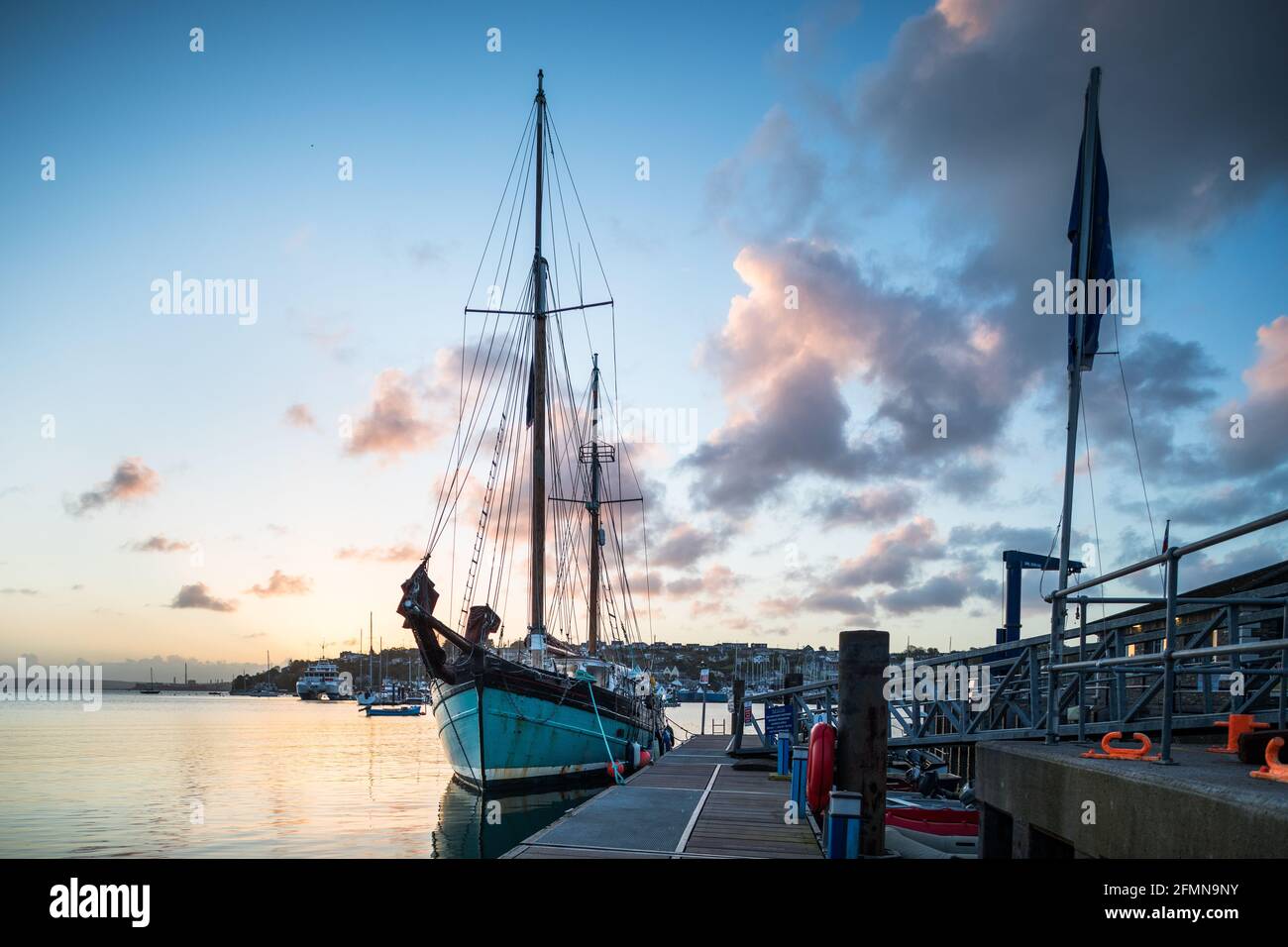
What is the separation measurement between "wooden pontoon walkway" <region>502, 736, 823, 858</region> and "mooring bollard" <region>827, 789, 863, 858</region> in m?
0.95

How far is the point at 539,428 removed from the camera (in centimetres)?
3375

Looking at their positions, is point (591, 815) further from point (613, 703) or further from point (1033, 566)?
point (1033, 566)

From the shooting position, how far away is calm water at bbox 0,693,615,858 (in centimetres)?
2580

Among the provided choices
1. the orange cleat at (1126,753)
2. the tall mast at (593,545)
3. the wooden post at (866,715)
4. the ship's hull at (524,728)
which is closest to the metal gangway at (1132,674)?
the orange cleat at (1126,753)

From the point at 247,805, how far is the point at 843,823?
31.1 m

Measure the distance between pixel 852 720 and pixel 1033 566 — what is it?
1190 inches

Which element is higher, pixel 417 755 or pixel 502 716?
pixel 502 716

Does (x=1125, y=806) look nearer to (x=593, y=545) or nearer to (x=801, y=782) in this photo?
(x=801, y=782)

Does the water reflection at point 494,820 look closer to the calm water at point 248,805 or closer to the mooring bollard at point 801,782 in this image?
the calm water at point 248,805

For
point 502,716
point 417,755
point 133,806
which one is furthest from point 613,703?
point 417,755

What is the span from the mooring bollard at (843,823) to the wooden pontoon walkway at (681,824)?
0.95m

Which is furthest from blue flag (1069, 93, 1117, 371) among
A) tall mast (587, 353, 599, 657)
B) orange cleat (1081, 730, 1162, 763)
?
tall mast (587, 353, 599, 657)
